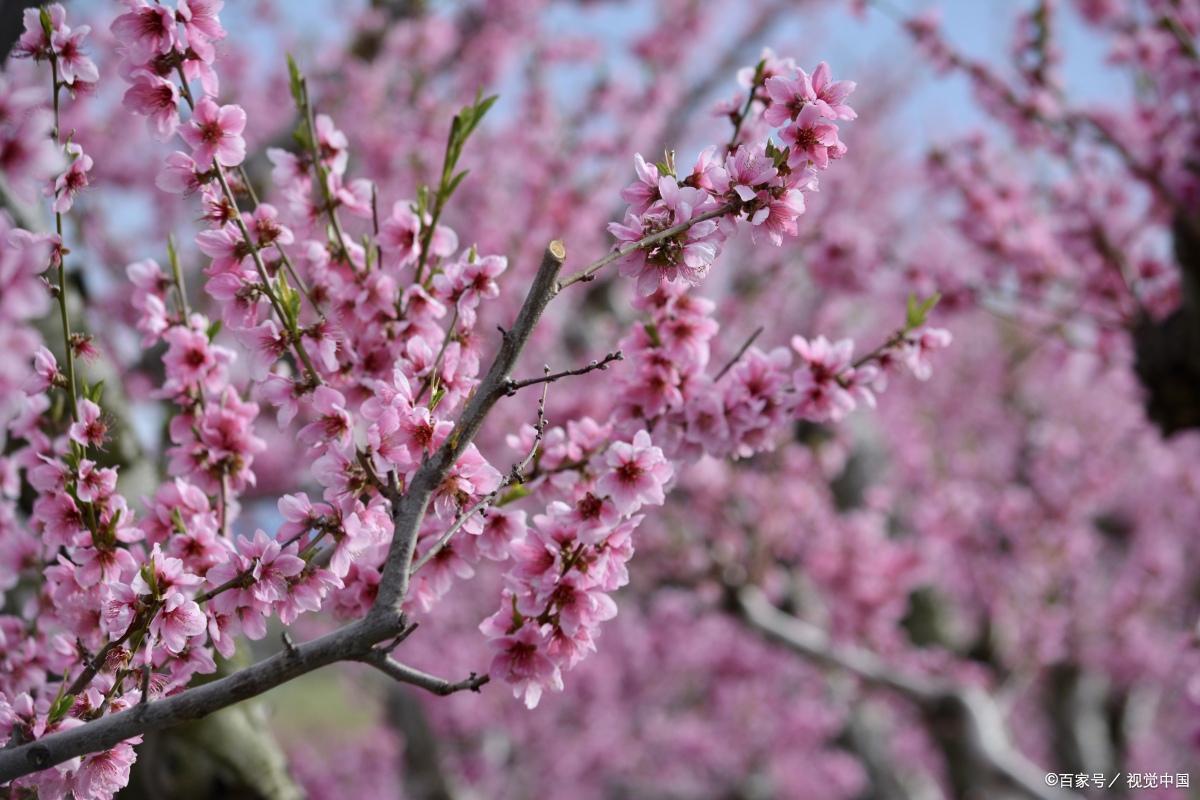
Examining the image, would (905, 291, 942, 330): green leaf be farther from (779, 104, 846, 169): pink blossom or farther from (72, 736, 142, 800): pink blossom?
(72, 736, 142, 800): pink blossom

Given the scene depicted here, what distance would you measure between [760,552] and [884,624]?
1.83 m

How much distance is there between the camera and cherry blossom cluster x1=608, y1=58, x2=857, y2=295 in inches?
66.2

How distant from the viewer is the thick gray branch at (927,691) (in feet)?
15.6

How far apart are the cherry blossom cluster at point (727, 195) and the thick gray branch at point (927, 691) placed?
3.78m

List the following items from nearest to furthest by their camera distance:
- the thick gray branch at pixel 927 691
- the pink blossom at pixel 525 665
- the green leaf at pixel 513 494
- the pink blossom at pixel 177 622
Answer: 1. the pink blossom at pixel 177 622
2. the pink blossom at pixel 525 665
3. the green leaf at pixel 513 494
4. the thick gray branch at pixel 927 691

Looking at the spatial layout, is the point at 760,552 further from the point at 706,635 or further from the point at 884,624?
the point at 706,635

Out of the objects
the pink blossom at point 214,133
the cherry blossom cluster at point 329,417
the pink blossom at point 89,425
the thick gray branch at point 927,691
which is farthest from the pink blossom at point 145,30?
the thick gray branch at point 927,691

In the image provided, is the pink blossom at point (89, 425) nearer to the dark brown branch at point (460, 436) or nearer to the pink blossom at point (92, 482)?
the pink blossom at point (92, 482)

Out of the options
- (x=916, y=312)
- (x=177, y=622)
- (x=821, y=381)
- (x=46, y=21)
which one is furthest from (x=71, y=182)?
(x=916, y=312)

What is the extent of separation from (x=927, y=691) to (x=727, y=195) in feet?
14.1

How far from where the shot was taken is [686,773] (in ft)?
34.4

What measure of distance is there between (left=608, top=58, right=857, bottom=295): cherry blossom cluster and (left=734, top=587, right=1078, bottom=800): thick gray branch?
3778mm

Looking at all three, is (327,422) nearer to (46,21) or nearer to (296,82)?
(296,82)

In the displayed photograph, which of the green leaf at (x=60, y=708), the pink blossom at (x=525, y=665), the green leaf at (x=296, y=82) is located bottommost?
the green leaf at (x=60, y=708)
